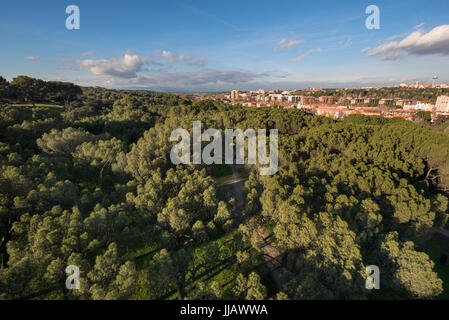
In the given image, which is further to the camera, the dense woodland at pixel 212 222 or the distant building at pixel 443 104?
the distant building at pixel 443 104

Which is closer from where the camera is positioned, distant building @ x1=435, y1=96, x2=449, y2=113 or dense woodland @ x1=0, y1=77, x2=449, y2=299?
dense woodland @ x1=0, y1=77, x2=449, y2=299

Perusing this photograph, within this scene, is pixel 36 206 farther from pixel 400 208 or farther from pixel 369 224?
pixel 400 208

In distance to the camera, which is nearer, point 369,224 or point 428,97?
point 369,224

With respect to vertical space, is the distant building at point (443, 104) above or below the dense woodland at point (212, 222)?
above

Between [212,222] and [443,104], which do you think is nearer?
[212,222]

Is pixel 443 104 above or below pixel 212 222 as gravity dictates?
above

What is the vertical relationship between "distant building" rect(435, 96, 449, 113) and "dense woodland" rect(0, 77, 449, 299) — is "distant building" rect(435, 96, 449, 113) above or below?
above
